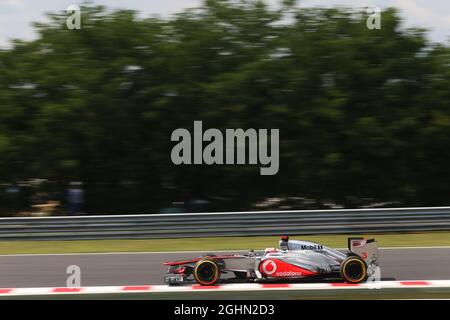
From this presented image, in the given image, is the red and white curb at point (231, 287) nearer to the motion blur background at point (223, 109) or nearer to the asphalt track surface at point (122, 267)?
the asphalt track surface at point (122, 267)

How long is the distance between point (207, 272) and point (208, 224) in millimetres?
4994

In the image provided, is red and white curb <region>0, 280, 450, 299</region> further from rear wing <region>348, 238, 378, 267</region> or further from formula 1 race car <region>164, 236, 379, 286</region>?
rear wing <region>348, 238, 378, 267</region>

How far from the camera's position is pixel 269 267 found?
8.28 m

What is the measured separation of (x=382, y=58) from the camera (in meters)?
17.8

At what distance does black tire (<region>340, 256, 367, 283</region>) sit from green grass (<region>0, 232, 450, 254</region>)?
166 inches

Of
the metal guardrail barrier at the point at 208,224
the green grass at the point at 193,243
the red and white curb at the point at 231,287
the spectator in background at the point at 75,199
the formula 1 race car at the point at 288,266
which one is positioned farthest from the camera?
the spectator in background at the point at 75,199

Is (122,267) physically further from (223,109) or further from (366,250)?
(223,109)

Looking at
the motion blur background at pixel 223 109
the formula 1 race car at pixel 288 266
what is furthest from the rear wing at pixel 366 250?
the motion blur background at pixel 223 109

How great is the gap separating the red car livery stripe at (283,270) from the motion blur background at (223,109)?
911 centimetres

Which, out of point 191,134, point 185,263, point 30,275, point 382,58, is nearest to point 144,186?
point 191,134

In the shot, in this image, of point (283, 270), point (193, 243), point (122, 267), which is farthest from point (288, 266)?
point (193, 243)

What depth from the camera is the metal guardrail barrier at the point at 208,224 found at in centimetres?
1328

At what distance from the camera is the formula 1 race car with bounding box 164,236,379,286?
8.19 meters

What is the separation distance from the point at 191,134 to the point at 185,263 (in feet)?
29.9
